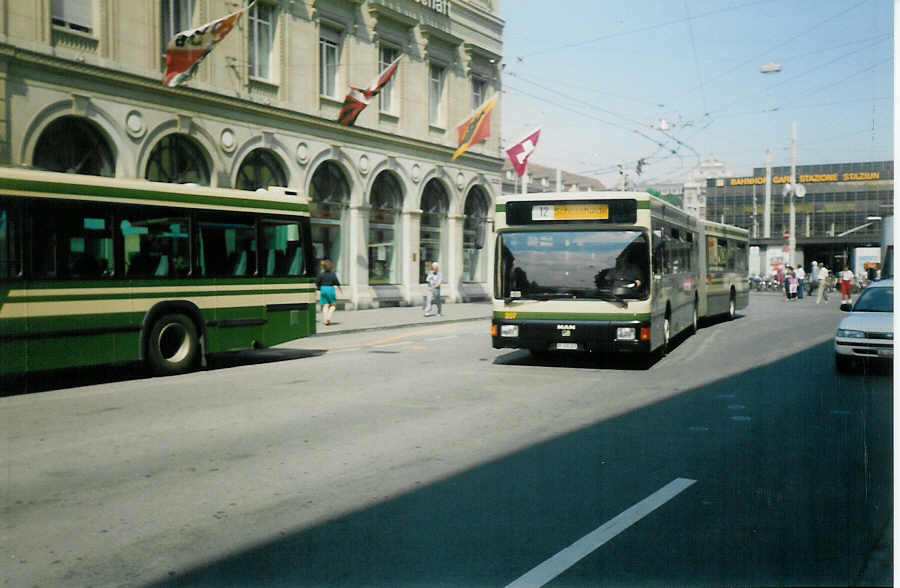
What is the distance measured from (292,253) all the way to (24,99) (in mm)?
8030

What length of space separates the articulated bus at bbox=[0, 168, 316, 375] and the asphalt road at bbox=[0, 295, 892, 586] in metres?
0.80

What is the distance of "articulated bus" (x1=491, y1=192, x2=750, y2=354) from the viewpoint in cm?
1252

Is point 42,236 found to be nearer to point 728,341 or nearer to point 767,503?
point 767,503

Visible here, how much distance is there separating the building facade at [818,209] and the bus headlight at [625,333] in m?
3.14

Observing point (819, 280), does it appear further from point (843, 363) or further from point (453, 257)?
point (843, 363)

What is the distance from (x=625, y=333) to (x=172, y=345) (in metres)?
6.71

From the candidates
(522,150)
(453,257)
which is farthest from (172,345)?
(453,257)

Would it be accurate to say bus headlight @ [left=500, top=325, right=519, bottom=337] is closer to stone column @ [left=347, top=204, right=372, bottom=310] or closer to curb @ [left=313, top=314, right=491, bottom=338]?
curb @ [left=313, top=314, right=491, bottom=338]

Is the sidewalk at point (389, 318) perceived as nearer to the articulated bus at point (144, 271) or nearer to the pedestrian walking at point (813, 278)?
the articulated bus at point (144, 271)

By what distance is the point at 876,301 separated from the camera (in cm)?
1277

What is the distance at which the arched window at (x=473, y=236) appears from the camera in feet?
119

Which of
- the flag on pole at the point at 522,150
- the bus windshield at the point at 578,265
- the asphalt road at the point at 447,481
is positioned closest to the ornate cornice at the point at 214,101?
the flag on pole at the point at 522,150

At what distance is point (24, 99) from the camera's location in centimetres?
1825

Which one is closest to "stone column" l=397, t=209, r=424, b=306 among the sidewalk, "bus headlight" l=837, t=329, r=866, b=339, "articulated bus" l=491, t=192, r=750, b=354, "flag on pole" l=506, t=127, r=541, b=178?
the sidewalk
